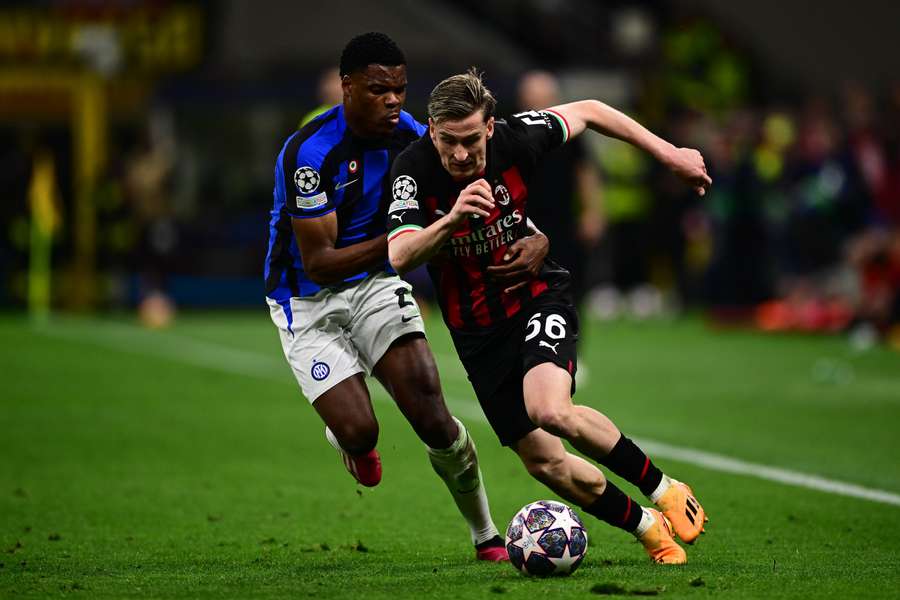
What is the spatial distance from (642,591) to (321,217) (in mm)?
2317

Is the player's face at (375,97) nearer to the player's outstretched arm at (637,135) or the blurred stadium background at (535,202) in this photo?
the player's outstretched arm at (637,135)

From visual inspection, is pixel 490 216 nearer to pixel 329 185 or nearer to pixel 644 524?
pixel 329 185

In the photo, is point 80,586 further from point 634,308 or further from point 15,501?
point 634,308

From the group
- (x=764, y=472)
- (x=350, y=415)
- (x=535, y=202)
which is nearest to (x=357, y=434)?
(x=350, y=415)

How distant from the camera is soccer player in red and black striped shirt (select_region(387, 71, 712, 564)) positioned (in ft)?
21.9

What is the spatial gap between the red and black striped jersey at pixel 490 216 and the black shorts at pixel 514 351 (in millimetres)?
57

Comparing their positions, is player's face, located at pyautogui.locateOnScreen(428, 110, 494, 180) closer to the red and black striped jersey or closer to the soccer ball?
the red and black striped jersey

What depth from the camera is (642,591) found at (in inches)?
241

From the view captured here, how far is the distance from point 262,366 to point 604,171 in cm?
1045

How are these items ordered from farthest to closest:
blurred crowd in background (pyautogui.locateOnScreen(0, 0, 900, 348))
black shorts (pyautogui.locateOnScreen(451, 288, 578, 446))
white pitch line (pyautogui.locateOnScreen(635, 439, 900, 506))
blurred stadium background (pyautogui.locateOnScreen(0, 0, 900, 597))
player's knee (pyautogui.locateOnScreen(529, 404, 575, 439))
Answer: blurred crowd in background (pyautogui.locateOnScreen(0, 0, 900, 348)), blurred stadium background (pyautogui.locateOnScreen(0, 0, 900, 597)), white pitch line (pyautogui.locateOnScreen(635, 439, 900, 506)), black shorts (pyautogui.locateOnScreen(451, 288, 578, 446)), player's knee (pyautogui.locateOnScreen(529, 404, 575, 439))

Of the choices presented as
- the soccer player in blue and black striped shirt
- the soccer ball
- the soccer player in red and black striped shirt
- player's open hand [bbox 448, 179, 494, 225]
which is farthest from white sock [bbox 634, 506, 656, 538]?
player's open hand [bbox 448, 179, 494, 225]

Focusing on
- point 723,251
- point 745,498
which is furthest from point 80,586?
point 723,251

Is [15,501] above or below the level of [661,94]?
below

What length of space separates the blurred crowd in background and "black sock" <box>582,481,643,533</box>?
39.4 feet
